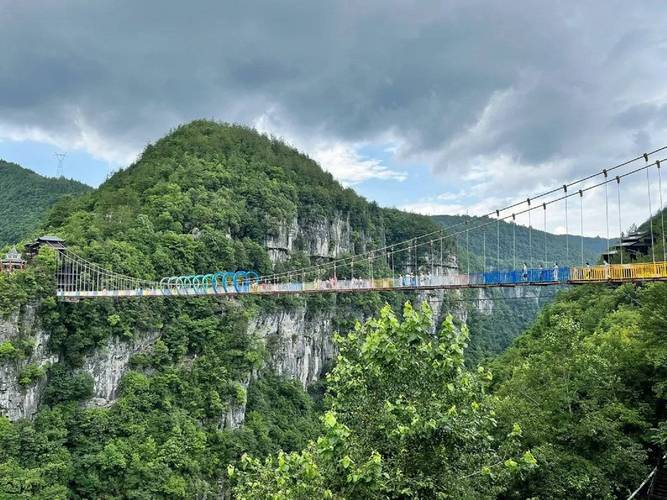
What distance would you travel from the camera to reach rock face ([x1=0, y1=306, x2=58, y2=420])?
2423 centimetres

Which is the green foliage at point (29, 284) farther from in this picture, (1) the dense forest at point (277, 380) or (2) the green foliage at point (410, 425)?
(2) the green foliage at point (410, 425)

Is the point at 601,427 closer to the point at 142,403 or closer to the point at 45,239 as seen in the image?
the point at 142,403

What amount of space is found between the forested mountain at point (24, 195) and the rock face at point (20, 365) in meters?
33.3

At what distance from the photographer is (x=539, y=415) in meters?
12.7

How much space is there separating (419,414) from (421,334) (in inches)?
33.3

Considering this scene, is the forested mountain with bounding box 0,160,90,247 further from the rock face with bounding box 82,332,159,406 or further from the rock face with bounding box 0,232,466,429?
the rock face with bounding box 82,332,159,406

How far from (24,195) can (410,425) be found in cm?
7352

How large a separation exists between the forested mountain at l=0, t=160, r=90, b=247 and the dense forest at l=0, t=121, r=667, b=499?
662 inches

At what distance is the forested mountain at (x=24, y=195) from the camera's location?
58.2 metres

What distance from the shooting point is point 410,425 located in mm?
5781

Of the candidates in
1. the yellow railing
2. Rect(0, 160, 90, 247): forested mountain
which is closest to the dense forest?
the yellow railing

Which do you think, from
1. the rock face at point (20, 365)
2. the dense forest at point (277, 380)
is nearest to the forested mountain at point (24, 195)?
the dense forest at point (277, 380)

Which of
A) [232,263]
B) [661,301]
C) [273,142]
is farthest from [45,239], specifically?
[273,142]

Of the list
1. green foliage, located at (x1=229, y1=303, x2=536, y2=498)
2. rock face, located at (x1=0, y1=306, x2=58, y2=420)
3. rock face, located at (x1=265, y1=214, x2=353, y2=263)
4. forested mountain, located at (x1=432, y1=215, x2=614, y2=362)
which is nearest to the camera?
green foliage, located at (x1=229, y1=303, x2=536, y2=498)
